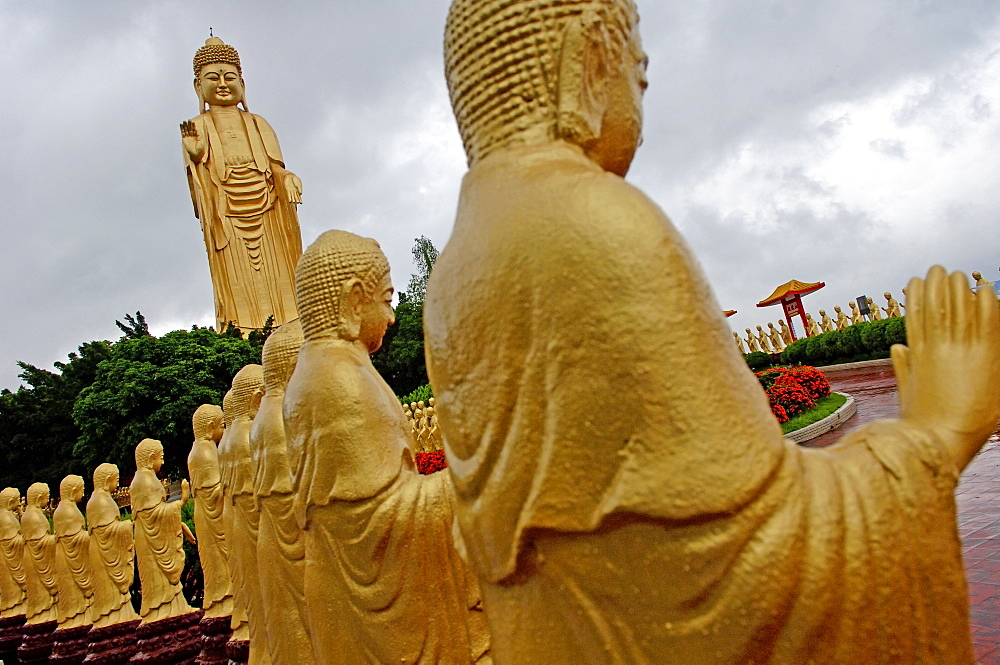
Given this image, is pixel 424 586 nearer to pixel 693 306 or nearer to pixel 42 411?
pixel 693 306

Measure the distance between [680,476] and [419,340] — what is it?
1625 centimetres

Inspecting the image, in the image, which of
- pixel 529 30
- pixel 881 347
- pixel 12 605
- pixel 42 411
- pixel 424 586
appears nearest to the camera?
pixel 529 30

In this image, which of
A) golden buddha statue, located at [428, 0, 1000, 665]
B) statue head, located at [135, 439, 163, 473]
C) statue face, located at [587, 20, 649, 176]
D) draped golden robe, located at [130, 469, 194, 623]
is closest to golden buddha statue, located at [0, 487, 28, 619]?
draped golden robe, located at [130, 469, 194, 623]

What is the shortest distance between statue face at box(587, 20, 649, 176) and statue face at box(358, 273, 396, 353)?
1.84 metres

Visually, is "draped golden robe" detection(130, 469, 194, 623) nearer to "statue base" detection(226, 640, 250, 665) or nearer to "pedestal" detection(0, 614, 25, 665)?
"statue base" detection(226, 640, 250, 665)

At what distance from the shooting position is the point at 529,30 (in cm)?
148

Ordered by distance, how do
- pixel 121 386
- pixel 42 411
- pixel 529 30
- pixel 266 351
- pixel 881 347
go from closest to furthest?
pixel 529 30 → pixel 266 351 → pixel 121 386 → pixel 881 347 → pixel 42 411

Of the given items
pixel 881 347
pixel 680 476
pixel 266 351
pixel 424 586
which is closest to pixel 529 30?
pixel 680 476

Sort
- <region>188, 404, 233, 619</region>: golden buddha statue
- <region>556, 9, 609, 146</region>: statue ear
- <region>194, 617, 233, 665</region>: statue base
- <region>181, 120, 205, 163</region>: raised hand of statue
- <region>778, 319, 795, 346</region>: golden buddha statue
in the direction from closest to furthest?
<region>556, 9, 609, 146</region>: statue ear < <region>194, 617, 233, 665</region>: statue base < <region>188, 404, 233, 619</region>: golden buddha statue < <region>181, 120, 205, 163</region>: raised hand of statue < <region>778, 319, 795, 346</region>: golden buddha statue

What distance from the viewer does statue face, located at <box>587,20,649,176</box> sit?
1549mm

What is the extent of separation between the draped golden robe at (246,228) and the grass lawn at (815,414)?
11487mm

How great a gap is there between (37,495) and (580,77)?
11191mm

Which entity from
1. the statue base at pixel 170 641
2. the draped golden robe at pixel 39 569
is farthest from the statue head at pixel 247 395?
the draped golden robe at pixel 39 569

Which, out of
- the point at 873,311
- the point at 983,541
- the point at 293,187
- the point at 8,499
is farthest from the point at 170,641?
the point at 873,311
